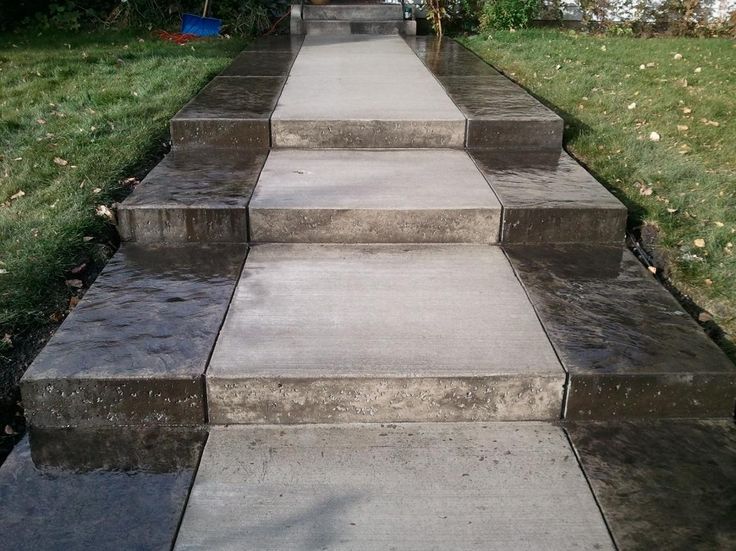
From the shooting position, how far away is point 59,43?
25.7 feet

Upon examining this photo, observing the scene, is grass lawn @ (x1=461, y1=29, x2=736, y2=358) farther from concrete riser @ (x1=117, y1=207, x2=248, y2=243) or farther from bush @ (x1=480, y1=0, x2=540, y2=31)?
concrete riser @ (x1=117, y1=207, x2=248, y2=243)

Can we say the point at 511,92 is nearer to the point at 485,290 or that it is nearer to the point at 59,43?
the point at 485,290

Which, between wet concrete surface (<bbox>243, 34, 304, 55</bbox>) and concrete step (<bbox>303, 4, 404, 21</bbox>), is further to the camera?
concrete step (<bbox>303, 4, 404, 21</bbox>)

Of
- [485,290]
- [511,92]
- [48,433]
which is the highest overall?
[511,92]

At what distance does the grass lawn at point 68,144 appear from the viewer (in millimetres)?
2904

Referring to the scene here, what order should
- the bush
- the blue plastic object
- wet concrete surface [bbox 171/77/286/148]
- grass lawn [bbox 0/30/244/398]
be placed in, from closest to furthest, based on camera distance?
1. grass lawn [bbox 0/30/244/398]
2. wet concrete surface [bbox 171/77/286/148]
3. the blue plastic object
4. the bush

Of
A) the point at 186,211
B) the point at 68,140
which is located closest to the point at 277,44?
the point at 68,140

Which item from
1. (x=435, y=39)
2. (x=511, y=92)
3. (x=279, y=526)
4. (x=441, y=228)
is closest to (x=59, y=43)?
(x=435, y=39)

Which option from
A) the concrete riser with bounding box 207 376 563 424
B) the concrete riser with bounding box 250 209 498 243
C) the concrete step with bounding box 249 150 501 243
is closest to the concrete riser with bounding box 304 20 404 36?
the concrete step with bounding box 249 150 501 243

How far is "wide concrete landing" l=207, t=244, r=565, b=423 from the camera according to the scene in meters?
2.27

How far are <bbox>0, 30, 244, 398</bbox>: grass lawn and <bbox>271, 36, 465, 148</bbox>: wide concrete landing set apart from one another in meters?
0.83

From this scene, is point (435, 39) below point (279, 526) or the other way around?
the other way around

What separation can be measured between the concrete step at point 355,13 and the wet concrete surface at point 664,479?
746 centimetres

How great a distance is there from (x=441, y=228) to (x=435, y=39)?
5523mm
